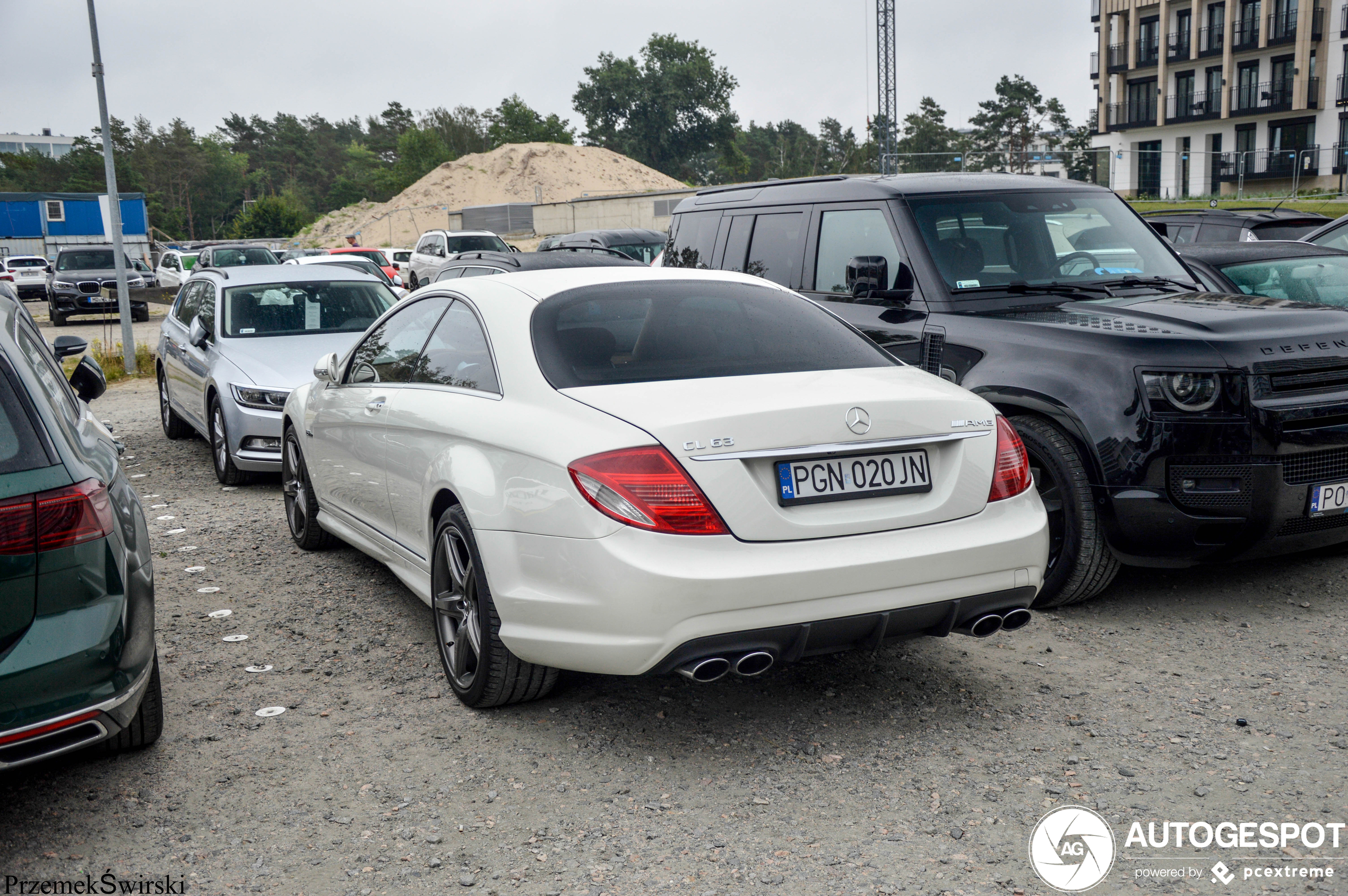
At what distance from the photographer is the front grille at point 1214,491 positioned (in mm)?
4957

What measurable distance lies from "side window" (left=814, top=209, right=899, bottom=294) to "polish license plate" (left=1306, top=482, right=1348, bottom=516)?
7.45 feet

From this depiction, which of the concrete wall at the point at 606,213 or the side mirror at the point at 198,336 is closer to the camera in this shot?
the side mirror at the point at 198,336

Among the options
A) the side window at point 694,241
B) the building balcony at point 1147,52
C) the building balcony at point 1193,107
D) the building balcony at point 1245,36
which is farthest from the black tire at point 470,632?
the building balcony at point 1147,52

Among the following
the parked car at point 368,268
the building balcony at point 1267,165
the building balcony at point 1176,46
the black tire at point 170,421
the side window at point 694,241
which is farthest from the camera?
the building balcony at point 1176,46

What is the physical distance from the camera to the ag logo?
10.2ft

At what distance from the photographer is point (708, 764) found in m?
3.89

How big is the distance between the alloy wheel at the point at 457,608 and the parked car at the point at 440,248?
27.7 metres

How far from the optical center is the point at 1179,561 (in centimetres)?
515

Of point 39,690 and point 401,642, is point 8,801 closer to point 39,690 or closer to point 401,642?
point 39,690

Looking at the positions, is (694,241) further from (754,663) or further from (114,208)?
(114,208)

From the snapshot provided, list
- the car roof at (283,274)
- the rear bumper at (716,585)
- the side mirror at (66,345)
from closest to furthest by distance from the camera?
the rear bumper at (716,585) → the side mirror at (66,345) → the car roof at (283,274)

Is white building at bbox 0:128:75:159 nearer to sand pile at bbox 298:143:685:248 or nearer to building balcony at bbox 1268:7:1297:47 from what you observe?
sand pile at bbox 298:143:685:248

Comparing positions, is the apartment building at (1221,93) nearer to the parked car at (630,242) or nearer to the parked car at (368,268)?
the parked car at (630,242)

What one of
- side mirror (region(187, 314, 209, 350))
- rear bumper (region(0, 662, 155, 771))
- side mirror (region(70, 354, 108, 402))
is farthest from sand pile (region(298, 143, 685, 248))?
rear bumper (region(0, 662, 155, 771))
